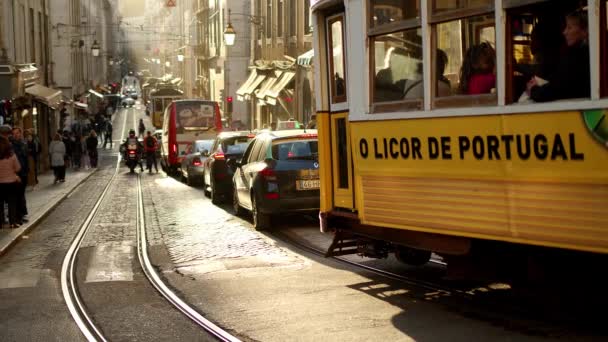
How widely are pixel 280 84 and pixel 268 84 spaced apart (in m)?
3.16

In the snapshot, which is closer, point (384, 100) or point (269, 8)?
point (384, 100)

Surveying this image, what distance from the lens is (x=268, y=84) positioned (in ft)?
148

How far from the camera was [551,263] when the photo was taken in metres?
6.92

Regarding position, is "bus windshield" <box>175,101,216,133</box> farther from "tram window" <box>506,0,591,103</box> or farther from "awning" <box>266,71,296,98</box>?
"tram window" <box>506,0,591,103</box>

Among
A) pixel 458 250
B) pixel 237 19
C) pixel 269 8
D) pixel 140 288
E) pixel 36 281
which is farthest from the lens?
pixel 237 19

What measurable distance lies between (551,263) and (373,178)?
1.71 m

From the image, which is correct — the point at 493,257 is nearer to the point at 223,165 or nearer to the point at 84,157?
the point at 223,165

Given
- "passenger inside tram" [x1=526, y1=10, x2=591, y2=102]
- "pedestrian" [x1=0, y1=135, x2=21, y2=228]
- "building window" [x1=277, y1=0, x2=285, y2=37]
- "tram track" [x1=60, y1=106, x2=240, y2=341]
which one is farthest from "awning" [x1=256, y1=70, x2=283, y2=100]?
"passenger inside tram" [x1=526, y1=10, x2=591, y2=102]

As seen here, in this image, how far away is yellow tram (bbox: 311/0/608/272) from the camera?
6.16m

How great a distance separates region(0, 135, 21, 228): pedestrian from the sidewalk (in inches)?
17.3

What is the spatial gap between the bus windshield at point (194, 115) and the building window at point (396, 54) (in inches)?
1200

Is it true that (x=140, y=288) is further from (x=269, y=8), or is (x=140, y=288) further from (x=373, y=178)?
(x=269, y=8)

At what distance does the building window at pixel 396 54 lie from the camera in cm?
758

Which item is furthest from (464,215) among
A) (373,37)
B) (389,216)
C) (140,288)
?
(140,288)
